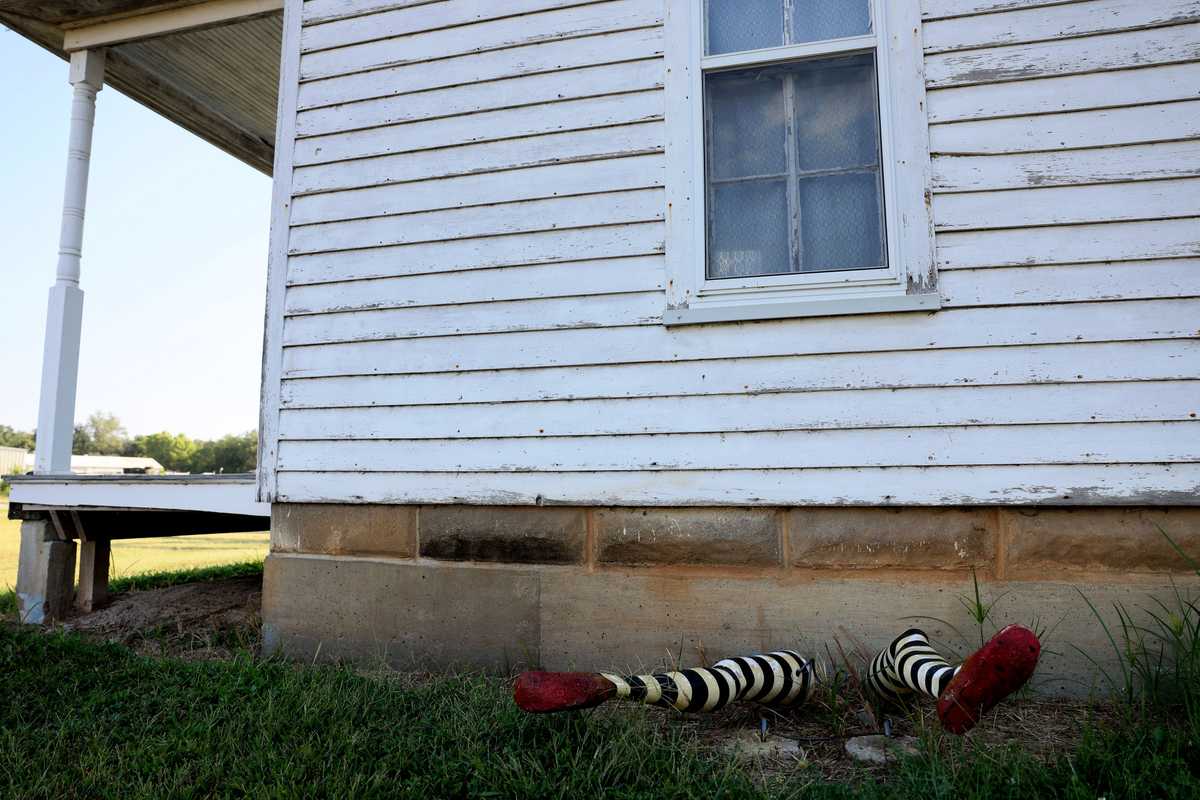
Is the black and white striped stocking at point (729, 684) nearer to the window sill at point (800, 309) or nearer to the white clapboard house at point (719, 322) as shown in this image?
the white clapboard house at point (719, 322)

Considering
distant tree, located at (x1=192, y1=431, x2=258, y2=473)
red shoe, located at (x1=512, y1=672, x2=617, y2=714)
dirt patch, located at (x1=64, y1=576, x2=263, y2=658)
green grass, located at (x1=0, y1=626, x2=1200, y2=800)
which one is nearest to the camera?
green grass, located at (x1=0, y1=626, x2=1200, y2=800)

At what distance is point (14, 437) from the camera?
73.1 m

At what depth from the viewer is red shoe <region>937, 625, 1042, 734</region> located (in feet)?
6.57

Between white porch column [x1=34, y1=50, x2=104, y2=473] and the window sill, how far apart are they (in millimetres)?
3901

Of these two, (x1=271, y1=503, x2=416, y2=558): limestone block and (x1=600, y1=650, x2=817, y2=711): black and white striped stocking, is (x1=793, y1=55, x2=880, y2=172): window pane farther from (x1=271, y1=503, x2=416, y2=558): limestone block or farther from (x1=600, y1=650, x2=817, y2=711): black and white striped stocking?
(x1=271, y1=503, x2=416, y2=558): limestone block

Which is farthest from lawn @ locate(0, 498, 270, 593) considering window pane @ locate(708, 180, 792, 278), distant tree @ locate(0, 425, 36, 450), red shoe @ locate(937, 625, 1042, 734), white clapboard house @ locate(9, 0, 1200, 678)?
distant tree @ locate(0, 425, 36, 450)

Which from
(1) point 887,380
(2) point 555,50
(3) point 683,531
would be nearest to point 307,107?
(2) point 555,50

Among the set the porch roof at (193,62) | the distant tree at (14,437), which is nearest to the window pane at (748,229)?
the porch roof at (193,62)

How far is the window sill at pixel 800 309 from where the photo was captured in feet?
9.68

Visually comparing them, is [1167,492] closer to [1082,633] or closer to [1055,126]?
[1082,633]

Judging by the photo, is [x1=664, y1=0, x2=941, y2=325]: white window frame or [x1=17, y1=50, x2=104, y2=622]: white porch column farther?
[x1=17, y1=50, x2=104, y2=622]: white porch column

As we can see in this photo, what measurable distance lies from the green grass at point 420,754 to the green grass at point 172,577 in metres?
3.10

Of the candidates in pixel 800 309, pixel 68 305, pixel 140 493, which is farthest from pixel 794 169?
pixel 68 305

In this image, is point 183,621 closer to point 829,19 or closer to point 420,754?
point 420,754
